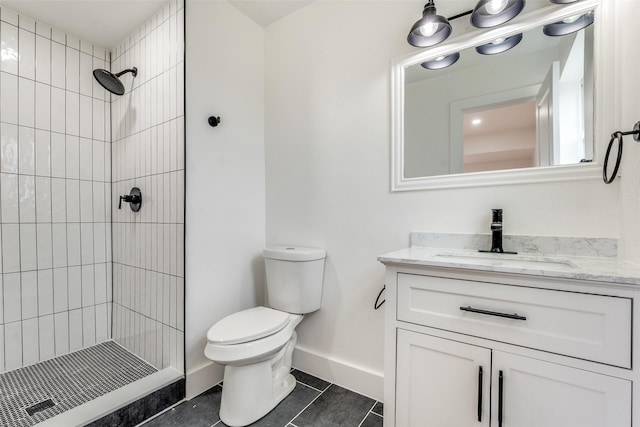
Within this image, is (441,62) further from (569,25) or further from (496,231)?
(496,231)

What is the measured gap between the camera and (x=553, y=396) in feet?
2.64

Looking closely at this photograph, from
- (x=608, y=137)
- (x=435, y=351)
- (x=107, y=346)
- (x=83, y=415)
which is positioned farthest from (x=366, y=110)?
A: (x=107, y=346)

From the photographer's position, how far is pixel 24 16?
1.76m

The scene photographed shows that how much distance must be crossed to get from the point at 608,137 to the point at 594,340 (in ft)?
2.51

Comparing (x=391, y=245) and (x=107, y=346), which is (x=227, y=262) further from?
(x=107, y=346)

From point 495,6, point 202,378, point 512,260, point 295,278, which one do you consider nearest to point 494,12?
point 495,6

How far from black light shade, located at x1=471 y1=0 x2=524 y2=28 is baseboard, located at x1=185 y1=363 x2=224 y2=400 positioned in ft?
7.29

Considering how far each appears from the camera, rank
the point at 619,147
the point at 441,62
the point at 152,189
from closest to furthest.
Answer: the point at 619,147, the point at 441,62, the point at 152,189

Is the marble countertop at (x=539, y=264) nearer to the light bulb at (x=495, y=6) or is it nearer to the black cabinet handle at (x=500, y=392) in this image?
the black cabinet handle at (x=500, y=392)

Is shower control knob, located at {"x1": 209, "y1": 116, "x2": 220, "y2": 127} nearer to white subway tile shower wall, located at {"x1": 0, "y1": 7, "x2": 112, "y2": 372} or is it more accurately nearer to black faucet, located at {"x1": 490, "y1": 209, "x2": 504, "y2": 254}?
white subway tile shower wall, located at {"x1": 0, "y1": 7, "x2": 112, "y2": 372}

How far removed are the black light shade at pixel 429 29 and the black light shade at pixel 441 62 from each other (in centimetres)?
10

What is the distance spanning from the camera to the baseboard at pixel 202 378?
154 cm

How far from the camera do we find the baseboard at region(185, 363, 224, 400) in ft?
5.05

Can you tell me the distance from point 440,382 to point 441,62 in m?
1.44
